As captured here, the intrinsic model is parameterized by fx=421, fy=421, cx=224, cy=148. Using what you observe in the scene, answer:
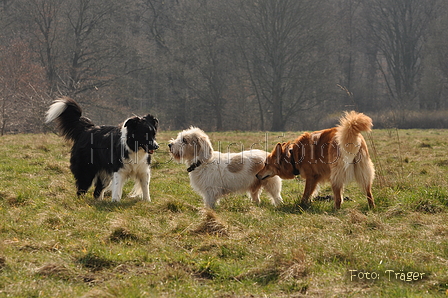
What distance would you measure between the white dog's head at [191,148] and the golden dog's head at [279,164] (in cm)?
111

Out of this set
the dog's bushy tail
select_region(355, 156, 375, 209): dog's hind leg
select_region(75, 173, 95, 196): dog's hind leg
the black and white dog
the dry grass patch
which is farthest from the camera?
the dog's bushy tail

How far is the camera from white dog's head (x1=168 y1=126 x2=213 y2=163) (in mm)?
7969

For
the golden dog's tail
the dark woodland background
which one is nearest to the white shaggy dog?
the golden dog's tail

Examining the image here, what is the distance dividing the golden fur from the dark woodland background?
23.5 metres

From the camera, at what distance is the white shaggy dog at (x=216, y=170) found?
7828 millimetres

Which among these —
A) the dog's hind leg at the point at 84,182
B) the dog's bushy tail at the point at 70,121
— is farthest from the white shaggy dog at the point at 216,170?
the dog's bushy tail at the point at 70,121

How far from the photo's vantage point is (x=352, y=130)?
6.47m

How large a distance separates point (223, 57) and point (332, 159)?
98.5ft

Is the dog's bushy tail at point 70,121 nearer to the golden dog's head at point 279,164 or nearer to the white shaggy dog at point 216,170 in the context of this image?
the white shaggy dog at point 216,170

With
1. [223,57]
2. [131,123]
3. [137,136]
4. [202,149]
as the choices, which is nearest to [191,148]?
[202,149]

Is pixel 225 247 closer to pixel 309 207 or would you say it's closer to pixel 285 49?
pixel 309 207

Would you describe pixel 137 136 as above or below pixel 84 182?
above

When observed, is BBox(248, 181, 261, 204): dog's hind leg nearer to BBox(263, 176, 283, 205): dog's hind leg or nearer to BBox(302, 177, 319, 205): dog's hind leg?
BBox(263, 176, 283, 205): dog's hind leg

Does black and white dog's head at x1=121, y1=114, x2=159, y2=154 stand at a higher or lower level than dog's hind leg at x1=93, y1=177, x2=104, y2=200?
higher
